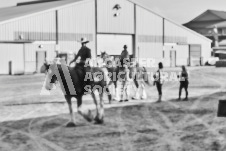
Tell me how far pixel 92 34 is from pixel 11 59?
10.3 m

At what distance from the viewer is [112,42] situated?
50.1 meters

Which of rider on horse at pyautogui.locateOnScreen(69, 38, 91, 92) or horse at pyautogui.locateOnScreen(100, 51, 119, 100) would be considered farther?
horse at pyautogui.locateOnScreen(100, 51, 119, 100)

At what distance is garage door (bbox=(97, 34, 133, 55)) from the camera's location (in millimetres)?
49031

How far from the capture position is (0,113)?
14414 mm

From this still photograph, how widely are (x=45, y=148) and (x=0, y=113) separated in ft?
20.3

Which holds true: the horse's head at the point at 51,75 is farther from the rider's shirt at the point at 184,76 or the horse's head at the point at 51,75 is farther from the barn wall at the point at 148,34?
the barn wall at the point at 148,34

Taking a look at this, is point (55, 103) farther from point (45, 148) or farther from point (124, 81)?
point (45, 148)

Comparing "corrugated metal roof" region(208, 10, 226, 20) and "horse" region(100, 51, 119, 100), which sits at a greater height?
"corrugated metal roof" region(208, 10, 226, 20)

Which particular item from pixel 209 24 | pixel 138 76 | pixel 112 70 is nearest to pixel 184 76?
pixel 138 76

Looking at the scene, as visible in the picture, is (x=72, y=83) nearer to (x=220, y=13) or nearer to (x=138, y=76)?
(x=138, y=76)

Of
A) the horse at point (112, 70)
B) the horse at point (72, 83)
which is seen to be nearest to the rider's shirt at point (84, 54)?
the horse at point (72, 83)

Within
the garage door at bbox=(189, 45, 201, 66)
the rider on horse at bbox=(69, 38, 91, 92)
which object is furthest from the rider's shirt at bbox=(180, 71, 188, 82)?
the garage door at bbox=(189, 45, 201, 66)

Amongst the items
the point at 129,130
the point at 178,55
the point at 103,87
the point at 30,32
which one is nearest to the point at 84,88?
the point at 103,87

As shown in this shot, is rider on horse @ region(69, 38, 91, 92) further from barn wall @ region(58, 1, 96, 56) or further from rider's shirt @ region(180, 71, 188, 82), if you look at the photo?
barn wall @ region(58, 1, 96, 56)
